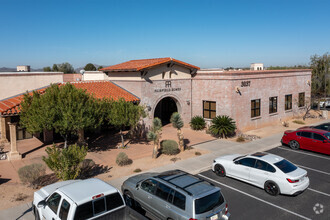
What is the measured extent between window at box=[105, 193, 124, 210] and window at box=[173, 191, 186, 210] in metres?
1.63

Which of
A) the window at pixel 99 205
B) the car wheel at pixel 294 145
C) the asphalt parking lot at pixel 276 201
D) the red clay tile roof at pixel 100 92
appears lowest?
the asphalt parking lot at pixel 276 201

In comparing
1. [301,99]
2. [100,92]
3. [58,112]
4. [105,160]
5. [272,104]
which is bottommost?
[105,160]

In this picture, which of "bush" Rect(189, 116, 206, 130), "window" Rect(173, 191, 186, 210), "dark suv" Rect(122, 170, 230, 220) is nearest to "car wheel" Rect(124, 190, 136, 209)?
"dark suv" Rect(122, 170, 230, 220)

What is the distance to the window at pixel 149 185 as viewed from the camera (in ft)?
30.2

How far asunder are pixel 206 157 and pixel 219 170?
3054 mm

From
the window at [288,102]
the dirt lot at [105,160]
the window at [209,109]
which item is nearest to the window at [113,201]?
the dirt lot at [105,160]

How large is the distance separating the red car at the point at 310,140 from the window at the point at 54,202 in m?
15.4

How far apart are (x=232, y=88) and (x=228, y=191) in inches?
464

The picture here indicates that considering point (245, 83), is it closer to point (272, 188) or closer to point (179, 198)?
point (272, 188)

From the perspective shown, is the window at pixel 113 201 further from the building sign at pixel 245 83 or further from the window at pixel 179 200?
the building sign at pixel 245 83

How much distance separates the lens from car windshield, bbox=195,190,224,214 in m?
7.83

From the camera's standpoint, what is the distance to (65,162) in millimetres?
11797

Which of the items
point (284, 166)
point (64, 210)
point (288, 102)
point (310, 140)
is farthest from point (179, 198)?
point (288, 102)

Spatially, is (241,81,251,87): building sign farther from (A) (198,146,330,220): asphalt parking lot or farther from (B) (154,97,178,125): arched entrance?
(A) (198,146,330,220): asphalt parking lot
